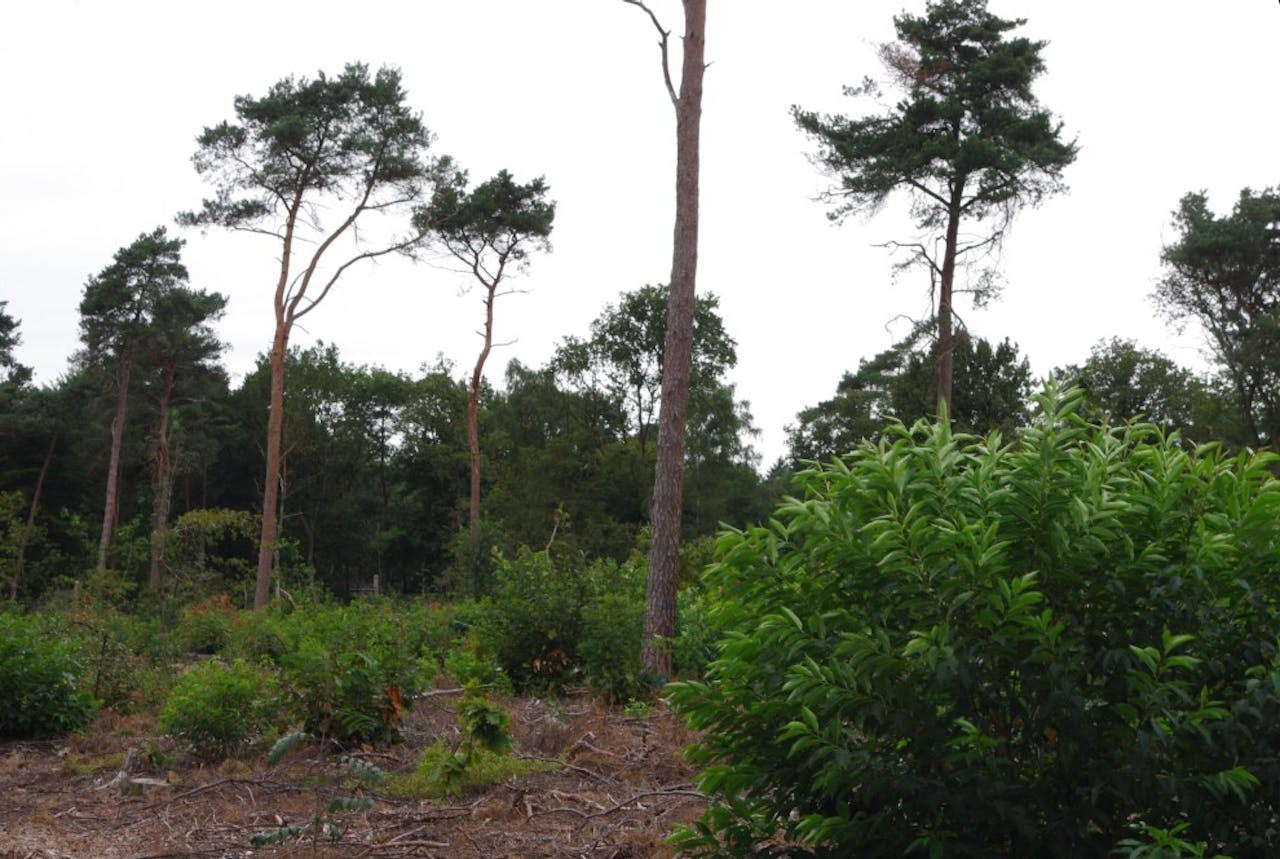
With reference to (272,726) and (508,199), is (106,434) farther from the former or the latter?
(272,726)

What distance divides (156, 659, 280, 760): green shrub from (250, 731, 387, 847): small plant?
1.07 ft

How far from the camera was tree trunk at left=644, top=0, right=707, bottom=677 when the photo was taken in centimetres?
1062

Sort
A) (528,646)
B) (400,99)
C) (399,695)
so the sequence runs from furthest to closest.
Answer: (400,99) < (528,646) < (399,695)

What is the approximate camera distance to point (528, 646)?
34.7 ft

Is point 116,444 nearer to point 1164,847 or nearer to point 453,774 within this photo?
point 453,774

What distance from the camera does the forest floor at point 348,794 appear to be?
18.0 feet

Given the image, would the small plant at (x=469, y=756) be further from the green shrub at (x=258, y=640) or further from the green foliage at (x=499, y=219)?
the green foliage at (x=499, y=219)

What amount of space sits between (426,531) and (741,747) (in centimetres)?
4779

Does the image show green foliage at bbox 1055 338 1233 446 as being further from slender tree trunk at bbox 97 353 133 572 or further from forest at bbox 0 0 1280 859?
slender tree trunk at bbox 97 353 133 572

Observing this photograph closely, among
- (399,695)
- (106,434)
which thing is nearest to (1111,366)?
(106,434)

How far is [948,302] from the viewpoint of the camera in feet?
76.5

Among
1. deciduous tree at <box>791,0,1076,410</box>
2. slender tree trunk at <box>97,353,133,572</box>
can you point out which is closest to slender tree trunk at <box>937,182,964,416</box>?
deciduous tree at <box>791,0,1076,410</box>

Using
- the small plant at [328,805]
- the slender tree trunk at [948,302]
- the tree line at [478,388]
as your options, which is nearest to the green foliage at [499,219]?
the tree line at [478,388]

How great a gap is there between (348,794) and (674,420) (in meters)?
5.10
